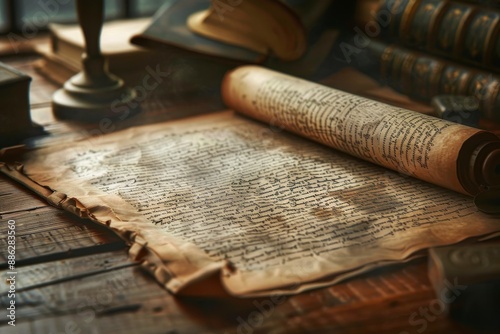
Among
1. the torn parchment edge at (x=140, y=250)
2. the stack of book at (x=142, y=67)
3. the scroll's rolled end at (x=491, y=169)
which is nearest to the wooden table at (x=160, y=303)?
the torn parchment edge at (x=140, y=250)

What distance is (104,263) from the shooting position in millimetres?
938

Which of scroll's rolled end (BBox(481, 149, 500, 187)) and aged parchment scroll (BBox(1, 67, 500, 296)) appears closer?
aged parchment scroll (BBox(1, 67, 500, 296))

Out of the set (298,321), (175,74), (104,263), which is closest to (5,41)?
(175,74)

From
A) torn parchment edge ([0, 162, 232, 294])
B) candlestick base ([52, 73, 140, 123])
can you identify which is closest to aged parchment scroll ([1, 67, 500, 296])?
torn parchment edge ([0, 162, 232, 294])

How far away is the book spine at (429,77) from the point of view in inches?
55.7

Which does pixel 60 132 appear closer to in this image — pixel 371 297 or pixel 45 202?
pixel 45 202

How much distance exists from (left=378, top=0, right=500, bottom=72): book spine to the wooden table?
0.62m

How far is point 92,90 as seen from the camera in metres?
1.52

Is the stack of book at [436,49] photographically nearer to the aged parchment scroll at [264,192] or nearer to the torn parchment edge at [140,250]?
the aged parchment scroll at [264,192]

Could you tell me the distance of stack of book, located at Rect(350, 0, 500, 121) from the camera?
1405mm

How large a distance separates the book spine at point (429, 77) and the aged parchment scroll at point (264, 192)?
11.1 inches

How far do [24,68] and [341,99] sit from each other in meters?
0.91

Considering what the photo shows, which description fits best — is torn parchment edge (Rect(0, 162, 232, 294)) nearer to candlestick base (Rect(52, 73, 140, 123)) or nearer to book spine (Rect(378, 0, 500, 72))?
candlestick base (Rect(52, 73, 140, 123))

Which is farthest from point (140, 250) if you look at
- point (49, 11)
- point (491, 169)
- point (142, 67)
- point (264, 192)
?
point (49, 11)
